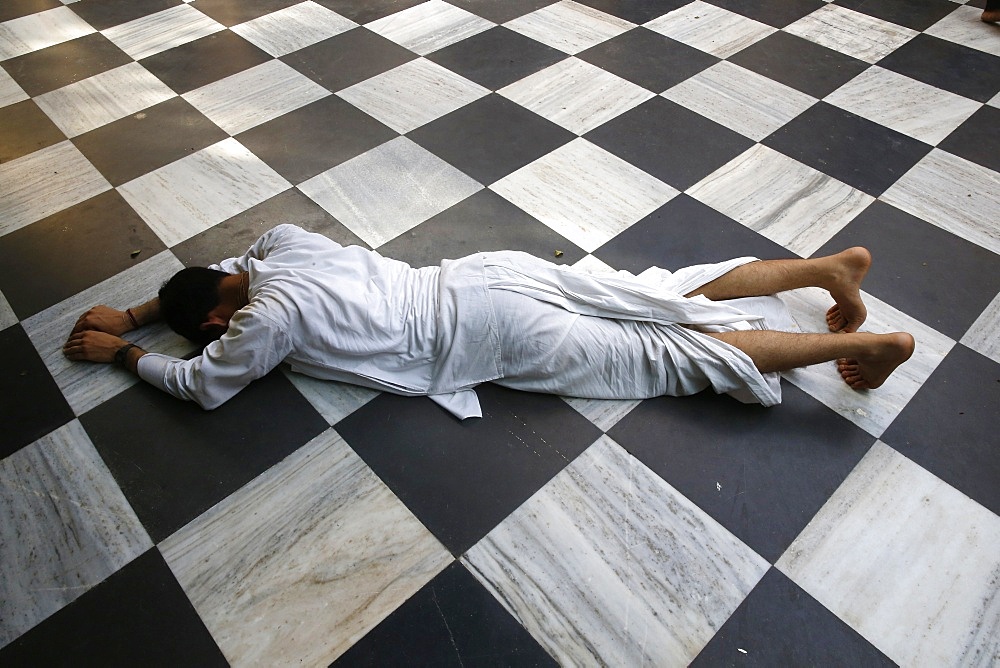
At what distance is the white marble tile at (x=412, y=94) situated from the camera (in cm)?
244

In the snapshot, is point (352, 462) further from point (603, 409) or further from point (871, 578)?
point (871, 578)

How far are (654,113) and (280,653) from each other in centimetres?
211

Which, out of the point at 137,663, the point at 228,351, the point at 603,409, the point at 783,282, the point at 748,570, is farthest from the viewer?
the point at 783,282

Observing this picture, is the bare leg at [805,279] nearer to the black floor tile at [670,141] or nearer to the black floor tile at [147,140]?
the black floor tile at [670,141]

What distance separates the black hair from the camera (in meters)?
1.51

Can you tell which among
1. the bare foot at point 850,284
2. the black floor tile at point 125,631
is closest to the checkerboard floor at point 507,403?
the black floor tile at point 125,631

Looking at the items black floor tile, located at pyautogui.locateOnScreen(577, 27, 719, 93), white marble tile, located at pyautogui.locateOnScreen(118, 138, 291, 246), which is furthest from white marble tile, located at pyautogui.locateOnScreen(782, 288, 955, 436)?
white marble tile, located at pyautogui.locateOnScreen(118, 138, 291, 246)

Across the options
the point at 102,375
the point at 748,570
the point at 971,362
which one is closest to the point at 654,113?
the point at 971,362

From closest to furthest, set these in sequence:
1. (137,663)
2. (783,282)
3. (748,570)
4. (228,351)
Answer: (137,663) < (748,570) < (228,351) < (783,282)

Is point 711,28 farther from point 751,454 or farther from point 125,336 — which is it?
point 125,336

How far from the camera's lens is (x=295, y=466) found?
1461 mm

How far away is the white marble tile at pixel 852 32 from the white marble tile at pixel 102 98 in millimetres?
2696

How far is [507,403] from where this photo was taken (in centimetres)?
156

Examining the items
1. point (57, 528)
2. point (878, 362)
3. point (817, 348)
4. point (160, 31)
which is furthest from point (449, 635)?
point (160, 31)
